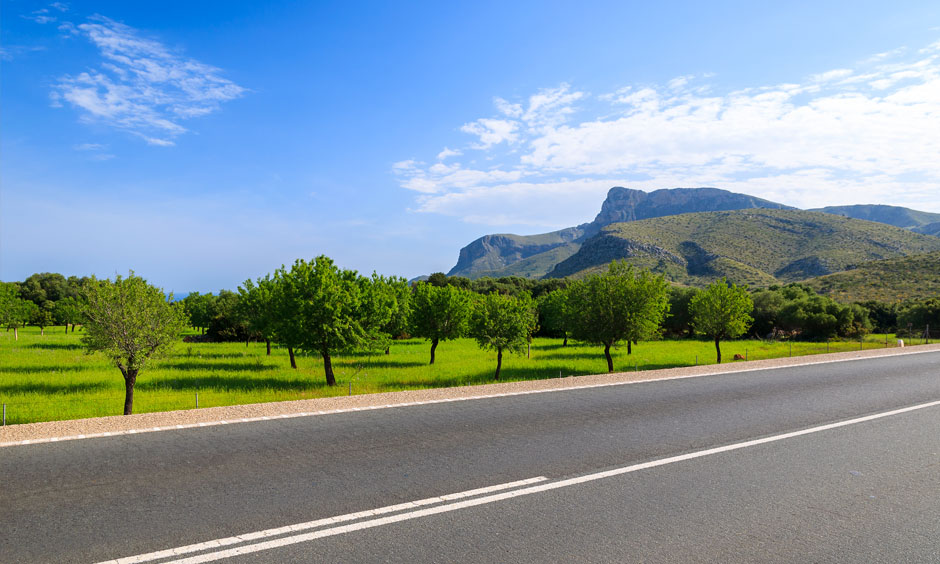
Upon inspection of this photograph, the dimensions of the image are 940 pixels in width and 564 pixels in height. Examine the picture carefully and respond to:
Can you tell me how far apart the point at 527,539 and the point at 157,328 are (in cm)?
1794

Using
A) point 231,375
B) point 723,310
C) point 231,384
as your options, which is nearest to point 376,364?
point 231,375

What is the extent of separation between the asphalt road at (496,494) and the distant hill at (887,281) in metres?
72.4

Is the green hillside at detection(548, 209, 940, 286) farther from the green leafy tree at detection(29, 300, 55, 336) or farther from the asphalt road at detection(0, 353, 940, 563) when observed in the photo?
the green leafy tree at detection(29, 300, 55, 336)

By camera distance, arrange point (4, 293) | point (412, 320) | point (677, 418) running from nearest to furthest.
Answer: point (677, 418)
point (412, 320)
point (4, 293)

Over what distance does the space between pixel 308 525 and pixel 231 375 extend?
24628 millimetres

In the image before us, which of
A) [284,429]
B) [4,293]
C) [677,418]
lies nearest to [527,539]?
[284,429]

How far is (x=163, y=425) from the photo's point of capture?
427 inches

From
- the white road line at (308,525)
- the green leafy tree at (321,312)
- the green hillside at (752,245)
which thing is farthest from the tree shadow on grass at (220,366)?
the green hillside at (752,245)

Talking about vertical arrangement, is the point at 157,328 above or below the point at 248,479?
above

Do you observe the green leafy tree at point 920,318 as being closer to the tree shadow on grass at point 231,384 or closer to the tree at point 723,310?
the tree at point 723,310

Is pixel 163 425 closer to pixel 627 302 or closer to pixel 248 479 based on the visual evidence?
pixel 248 479

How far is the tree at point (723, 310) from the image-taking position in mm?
35062

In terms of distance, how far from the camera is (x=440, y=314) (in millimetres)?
39344

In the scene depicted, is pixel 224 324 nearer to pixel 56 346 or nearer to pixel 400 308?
pixel 56 346
